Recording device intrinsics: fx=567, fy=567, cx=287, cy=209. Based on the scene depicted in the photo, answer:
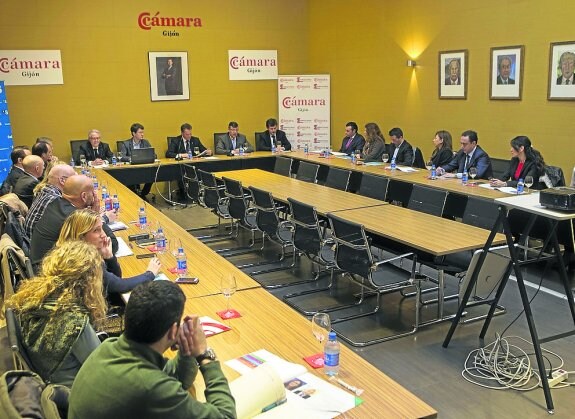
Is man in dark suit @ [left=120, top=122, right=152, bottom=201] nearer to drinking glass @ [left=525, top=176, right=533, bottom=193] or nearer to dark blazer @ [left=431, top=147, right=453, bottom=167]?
dark blazer @ [left=431, top=147, right=453, bottom=167]

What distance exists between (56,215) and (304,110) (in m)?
8.61

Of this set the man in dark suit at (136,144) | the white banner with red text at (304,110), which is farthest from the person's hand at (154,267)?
the white banner with red text at (304,110)

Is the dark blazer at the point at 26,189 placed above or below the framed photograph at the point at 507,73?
below

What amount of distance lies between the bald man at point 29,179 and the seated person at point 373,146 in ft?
15.3

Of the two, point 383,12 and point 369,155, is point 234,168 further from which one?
point 383,12

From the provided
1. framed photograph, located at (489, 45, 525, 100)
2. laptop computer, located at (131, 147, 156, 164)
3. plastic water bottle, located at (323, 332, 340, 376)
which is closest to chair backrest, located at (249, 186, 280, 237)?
plastic water bottle, located at (323, 332, 340, 376)

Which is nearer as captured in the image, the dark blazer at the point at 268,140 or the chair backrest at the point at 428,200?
the chair backrest at the point at 428,200

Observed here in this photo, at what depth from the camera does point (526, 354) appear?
418cm

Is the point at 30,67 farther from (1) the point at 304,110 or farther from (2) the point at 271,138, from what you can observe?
(1) the point at 304,110

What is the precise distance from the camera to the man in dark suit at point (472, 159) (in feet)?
23.8

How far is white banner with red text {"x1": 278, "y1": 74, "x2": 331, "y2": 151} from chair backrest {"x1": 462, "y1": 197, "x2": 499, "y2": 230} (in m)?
6.80

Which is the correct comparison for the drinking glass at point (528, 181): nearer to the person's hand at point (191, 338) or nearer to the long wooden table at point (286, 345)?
the long wooden table at point (286, 345)

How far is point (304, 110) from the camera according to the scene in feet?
39.2

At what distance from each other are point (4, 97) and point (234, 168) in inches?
154
